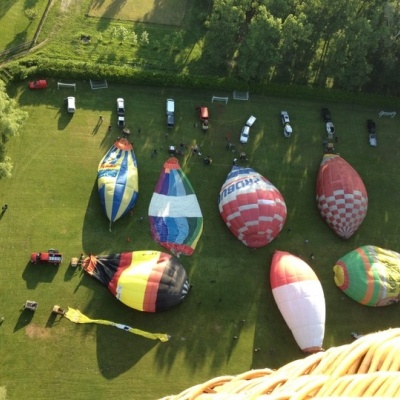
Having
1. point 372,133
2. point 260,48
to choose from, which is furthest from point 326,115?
point 260,48

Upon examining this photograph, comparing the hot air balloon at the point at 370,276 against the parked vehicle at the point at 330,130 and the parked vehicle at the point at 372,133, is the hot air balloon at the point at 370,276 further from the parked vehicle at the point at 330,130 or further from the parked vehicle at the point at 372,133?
the parked vehicle at the point at 330,130

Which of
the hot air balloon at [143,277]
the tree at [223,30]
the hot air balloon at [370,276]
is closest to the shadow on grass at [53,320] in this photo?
the hot air balloon at [143,277]

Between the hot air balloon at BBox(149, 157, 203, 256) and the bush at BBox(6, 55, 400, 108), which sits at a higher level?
the bush at BBox(6, 55, 400, 108)

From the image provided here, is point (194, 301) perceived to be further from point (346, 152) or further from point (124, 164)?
point (346, 152)

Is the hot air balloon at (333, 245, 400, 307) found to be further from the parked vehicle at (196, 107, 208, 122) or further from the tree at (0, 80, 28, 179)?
the tree at (0, 80, 28, 179)

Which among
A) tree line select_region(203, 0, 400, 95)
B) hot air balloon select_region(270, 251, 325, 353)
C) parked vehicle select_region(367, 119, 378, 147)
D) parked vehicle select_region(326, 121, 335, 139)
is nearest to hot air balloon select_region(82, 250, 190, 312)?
hot air balloon select_region(270, 251, 325, 353)
